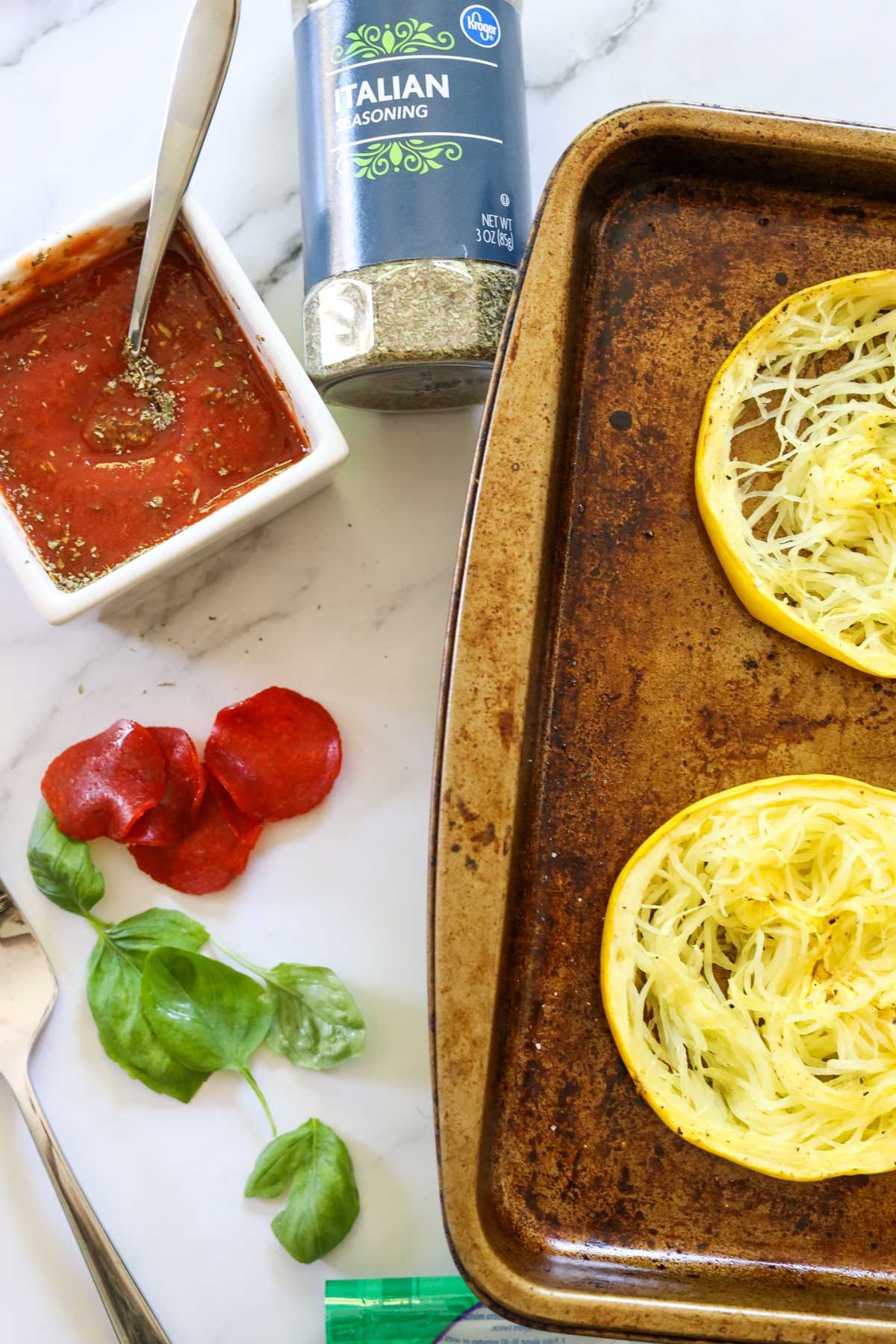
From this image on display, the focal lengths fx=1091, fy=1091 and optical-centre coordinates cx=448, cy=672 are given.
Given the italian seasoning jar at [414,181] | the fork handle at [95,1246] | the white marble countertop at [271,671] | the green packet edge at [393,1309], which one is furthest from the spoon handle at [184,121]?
the green packet edge at [393,1309]

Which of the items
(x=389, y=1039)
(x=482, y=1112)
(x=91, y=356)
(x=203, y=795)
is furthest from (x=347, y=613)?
(x=482, y=1112)

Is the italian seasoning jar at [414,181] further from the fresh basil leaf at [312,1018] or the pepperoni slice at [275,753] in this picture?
the fresh basil leaf at [312,1018]

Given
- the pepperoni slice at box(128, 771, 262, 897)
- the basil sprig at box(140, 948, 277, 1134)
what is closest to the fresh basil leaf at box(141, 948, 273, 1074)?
the basil sprig at box(140, 948, 277, 1134)

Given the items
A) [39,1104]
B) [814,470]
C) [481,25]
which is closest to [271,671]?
[39,1104]

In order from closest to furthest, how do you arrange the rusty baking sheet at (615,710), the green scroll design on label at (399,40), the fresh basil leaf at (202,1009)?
the rusty baking sheet at (615,710), the green scroll design on label at (399,40), the fresh basil leaf at (202,1009)

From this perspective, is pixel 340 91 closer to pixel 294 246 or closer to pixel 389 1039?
pixel 294 246

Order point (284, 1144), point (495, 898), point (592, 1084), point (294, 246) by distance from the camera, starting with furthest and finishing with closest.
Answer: point (294, 246), point (284, 1144), point (592, 1084), point (495, 898)
